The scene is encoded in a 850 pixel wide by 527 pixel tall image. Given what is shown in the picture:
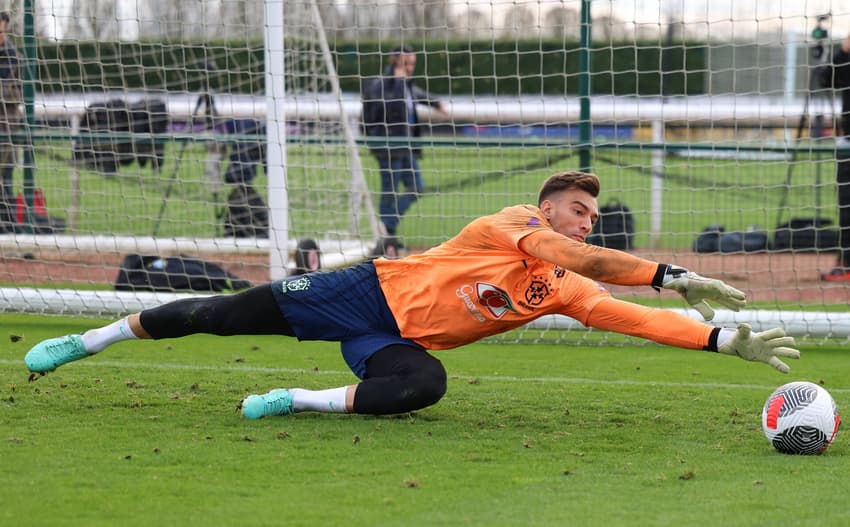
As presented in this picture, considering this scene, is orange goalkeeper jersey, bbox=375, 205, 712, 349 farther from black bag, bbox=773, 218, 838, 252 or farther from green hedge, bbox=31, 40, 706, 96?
black bag, bbox=773, 218, 838, 252

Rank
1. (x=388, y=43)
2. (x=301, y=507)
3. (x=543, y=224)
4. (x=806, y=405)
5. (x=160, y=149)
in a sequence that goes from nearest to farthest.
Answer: (x=301, y=507) < (x=806, y=405) < (x=543, y=224) < (x=160, y=149) < (x=388, y=43)

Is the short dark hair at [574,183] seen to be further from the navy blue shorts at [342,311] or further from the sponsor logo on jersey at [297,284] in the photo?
the sponsor logo on jersey at [297,284]

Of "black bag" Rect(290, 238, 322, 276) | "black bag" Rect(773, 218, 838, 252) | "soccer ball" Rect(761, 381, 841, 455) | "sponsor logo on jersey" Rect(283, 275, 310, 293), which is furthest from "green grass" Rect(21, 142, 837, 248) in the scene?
"soccer ball" Rect(761, 381, 841, 455)

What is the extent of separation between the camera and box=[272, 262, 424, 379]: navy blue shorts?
5.26 meters

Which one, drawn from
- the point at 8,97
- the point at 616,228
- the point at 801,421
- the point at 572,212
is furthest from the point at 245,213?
the point at 801,421

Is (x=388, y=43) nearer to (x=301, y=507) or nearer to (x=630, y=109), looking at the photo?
(x=630, y=109)

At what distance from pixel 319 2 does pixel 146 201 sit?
97.0 inches

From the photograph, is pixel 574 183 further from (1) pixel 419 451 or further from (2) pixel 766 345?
(1) pixel 419 451

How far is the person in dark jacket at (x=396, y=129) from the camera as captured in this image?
9953 mm

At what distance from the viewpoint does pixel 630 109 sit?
1558 centimetres

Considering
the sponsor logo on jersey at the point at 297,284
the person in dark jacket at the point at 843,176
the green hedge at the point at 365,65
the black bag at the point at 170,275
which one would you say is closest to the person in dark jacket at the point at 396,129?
the green hedge at the point at 365,65

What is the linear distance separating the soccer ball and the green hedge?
3644mm

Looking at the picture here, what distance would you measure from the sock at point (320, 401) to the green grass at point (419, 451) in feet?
0.24

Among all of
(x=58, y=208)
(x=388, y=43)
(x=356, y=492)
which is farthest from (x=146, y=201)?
(x=356, y=492)
